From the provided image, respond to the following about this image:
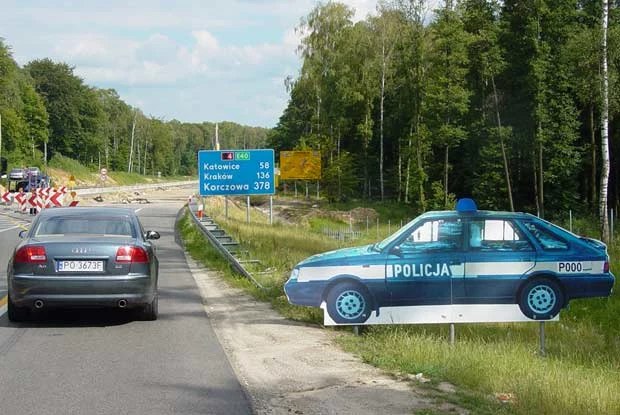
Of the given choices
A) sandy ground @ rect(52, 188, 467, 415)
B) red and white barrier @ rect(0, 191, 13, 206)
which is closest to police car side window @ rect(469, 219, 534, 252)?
sandy ground @ rect(52, 188, 467, 415)

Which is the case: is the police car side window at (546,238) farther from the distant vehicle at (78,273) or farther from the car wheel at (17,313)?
the car wheel at (17,313)

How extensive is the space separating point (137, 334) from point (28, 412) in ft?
12.3

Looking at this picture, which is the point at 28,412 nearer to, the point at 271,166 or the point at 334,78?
the point at 271,166

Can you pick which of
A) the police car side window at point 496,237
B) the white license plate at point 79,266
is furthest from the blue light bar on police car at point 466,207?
the white license plate at point 79,266

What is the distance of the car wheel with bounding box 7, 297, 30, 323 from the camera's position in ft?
34.5

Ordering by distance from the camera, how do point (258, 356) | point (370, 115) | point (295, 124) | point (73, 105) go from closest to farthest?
1. point (258, 356)
2. point (370, 115)
3. point (295, 124)
4. point (73, 105)

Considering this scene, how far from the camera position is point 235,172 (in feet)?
Result: 93.8

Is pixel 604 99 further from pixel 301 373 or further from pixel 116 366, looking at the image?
pixel 116 366

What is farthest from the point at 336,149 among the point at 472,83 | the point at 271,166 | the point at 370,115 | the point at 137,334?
the point at 137,334

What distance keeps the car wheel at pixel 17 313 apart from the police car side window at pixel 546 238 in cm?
662

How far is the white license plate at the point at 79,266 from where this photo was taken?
10016 mm

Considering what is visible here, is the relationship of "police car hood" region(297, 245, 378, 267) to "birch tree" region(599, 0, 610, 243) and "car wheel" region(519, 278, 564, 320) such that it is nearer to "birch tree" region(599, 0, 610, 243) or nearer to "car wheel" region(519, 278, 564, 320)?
"car wheel" region(519, 278, 564, 320)

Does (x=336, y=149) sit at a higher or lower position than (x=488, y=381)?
higher

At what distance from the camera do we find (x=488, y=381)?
7035mm
